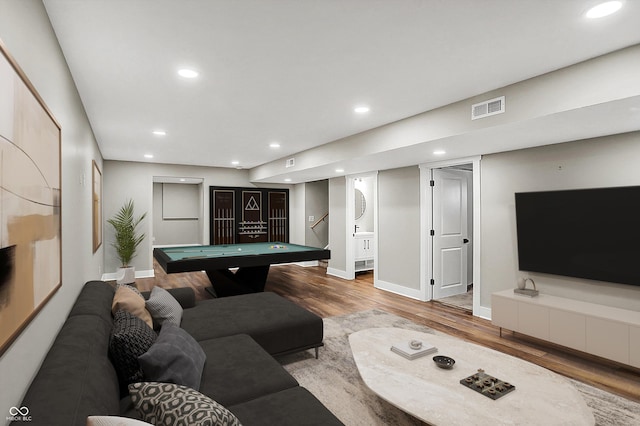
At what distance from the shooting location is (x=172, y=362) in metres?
1.60

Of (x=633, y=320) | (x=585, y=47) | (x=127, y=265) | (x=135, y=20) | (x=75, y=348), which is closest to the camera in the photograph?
(x=75, y=348)

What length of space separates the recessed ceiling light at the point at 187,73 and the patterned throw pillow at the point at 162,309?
1.77m

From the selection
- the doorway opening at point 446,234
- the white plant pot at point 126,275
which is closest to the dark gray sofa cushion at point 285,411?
the doorway opening at point 446,234

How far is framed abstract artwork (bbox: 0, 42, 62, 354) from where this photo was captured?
1033mm

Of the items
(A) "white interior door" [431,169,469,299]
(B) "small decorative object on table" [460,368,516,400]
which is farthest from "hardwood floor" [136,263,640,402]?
(B) "small decorative object on table" [460,368,516,400]

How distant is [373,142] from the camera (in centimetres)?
422

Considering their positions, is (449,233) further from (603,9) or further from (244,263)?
(603,9)

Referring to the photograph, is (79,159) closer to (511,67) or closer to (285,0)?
(285,0)

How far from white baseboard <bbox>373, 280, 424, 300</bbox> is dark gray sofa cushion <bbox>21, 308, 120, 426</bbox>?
14.4 feet

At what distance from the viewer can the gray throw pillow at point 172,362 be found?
1536mm

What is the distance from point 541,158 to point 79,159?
4695 mm

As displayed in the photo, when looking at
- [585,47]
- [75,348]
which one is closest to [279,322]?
[75,348]

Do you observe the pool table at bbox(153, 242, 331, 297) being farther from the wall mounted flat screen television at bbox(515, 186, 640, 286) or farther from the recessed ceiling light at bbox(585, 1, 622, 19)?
the recessed ceiling light at bbox(585, 1, 622, 19)

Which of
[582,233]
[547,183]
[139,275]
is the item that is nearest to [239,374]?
[582,233]
